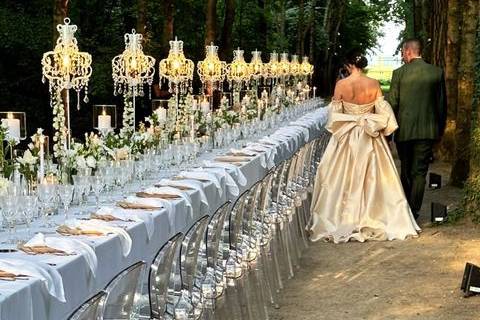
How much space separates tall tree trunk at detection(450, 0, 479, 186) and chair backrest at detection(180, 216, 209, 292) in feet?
26.0

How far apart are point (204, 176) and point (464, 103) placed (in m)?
6.68

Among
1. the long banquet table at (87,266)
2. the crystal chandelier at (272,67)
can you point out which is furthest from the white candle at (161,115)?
the crystal chandelier at (272,67)

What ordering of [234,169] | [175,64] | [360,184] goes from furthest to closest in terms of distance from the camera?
[175,64] < [360,184] < [234,169]

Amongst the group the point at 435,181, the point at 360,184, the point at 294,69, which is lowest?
the point at 435,181

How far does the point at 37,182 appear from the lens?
543 centimetres

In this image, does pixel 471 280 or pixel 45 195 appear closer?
pixel 45 195

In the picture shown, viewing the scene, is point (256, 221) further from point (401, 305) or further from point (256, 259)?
point (401, 305)

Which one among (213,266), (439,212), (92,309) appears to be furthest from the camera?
(439,212)

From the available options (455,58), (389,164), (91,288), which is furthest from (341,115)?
(91,288)

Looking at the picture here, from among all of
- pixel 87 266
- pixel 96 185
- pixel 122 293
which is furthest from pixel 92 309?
pixel 96 185

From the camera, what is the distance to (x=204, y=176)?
7484 mm

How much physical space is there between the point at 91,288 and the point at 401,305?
3.36 meters

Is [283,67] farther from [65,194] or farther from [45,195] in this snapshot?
[45,195]

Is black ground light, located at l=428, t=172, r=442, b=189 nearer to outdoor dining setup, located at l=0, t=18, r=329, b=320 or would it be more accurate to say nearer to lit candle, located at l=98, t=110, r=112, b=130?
outdoor dining setup, located at l=0, t=18, r=329, b=320
